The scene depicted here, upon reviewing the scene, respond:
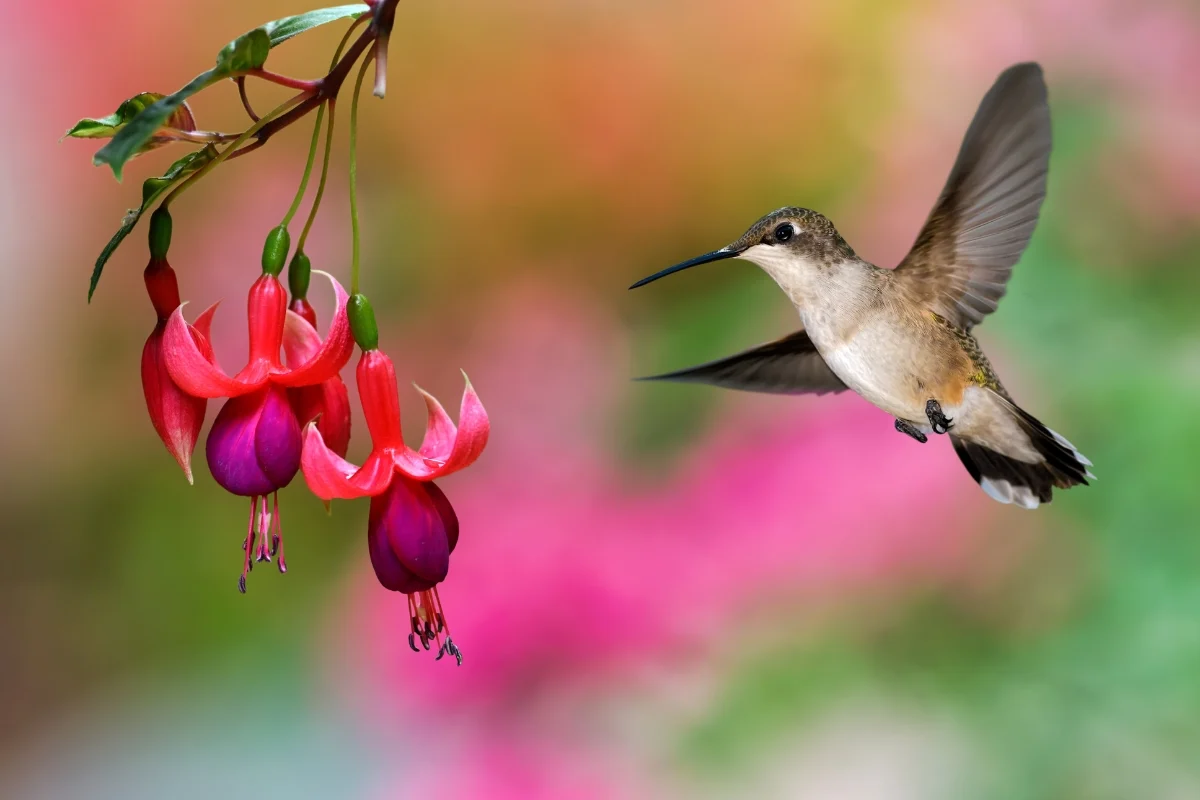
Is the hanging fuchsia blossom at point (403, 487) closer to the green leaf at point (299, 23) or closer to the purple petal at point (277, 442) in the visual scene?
the purple petal at point (277, 442)

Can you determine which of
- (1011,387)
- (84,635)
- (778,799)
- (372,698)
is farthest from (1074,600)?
(84,635)

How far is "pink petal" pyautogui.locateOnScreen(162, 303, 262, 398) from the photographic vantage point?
42cm

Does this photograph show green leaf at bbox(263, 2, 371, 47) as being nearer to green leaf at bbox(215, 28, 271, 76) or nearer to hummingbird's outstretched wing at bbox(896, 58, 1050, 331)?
green leaf at bbox(215, 28, 271, 76)

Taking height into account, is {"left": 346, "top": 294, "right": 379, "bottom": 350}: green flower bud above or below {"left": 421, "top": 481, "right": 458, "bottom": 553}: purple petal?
above

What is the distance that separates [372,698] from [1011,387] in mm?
783

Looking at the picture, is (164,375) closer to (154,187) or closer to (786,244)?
(154,187)

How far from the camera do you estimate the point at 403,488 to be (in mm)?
440

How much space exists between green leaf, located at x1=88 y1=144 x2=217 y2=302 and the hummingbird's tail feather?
1.13 feet

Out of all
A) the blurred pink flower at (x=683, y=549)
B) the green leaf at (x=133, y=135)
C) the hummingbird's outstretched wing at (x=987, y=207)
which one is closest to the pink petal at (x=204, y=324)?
the green leaf at (x=133, y=135)

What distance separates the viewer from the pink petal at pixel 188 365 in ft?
1.38

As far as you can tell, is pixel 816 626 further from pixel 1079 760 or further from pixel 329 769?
pixel 329 769

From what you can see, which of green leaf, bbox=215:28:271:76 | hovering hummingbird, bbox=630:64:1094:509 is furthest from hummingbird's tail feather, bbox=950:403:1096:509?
green leaf, bbox=215:28:271:76

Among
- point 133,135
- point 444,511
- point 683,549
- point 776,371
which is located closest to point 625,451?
point 683,549

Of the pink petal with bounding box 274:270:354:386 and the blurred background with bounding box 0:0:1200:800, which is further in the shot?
the blurred background with bounding box 0:0:1200:800
